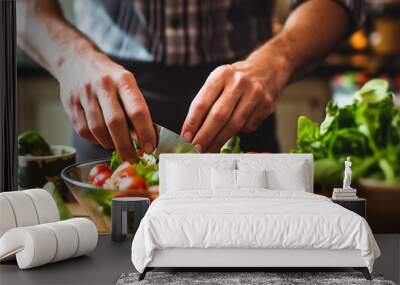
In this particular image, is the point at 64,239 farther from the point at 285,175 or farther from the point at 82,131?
the point at 285,175

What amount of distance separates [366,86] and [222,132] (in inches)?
50.8

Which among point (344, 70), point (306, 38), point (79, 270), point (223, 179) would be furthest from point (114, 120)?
point (344, 70)

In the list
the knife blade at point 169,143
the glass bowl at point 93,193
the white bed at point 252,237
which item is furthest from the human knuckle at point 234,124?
the white bed at point 252,237

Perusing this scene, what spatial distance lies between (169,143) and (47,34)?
1.42 metres

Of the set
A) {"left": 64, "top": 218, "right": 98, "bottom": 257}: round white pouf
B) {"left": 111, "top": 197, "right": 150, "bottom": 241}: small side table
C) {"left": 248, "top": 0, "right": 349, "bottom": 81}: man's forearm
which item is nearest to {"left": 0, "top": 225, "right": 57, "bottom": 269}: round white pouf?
{"left": 64, "top": 218, "right": 98, "bottom": 257}: round white pouf

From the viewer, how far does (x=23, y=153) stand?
6.26 meters

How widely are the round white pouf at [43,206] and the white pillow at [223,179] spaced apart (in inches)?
47.9

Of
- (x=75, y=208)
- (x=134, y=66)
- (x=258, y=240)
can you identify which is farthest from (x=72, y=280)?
(x=134, y=66)

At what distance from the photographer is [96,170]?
240 inches

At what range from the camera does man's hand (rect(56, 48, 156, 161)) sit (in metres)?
6.04

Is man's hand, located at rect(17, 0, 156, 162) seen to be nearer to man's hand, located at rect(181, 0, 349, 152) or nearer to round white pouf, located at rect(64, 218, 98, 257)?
man's hand, located at rect(181, 0, 349, 152)

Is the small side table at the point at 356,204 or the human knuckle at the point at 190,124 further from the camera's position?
the human knuckle at the point at 190,124

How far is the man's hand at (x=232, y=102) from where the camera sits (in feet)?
19.7

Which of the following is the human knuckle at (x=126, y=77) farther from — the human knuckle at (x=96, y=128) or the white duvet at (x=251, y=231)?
the white duvet at (x=251, y=231)
